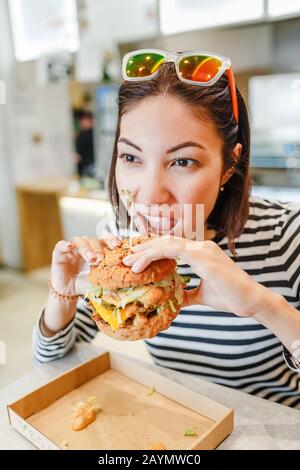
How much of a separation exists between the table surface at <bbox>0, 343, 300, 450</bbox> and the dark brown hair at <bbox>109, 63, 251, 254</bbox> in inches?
16.5

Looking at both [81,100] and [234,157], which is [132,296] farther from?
[81,100]

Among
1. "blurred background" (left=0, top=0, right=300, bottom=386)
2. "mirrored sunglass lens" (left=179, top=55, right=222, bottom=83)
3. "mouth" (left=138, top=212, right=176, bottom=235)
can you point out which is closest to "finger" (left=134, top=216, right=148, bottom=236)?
"mouth" (left=138, top=212, right=176, bottom=235)

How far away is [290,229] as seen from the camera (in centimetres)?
134

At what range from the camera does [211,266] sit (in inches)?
36.1

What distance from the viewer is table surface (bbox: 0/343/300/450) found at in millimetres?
992

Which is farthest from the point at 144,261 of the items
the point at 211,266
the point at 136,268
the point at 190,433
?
the point at 190,433

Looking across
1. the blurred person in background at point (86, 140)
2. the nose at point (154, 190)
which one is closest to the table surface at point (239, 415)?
the nose at point (154, 190)

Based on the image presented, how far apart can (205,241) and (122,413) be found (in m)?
0.50

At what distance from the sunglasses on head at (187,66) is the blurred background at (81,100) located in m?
1.54

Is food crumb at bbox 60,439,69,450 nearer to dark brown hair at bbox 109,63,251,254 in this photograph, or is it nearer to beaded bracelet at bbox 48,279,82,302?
beaded bracelet at bbox 48,279,82,302

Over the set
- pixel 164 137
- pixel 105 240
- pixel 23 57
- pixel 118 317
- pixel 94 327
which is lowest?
pixel 94 327
